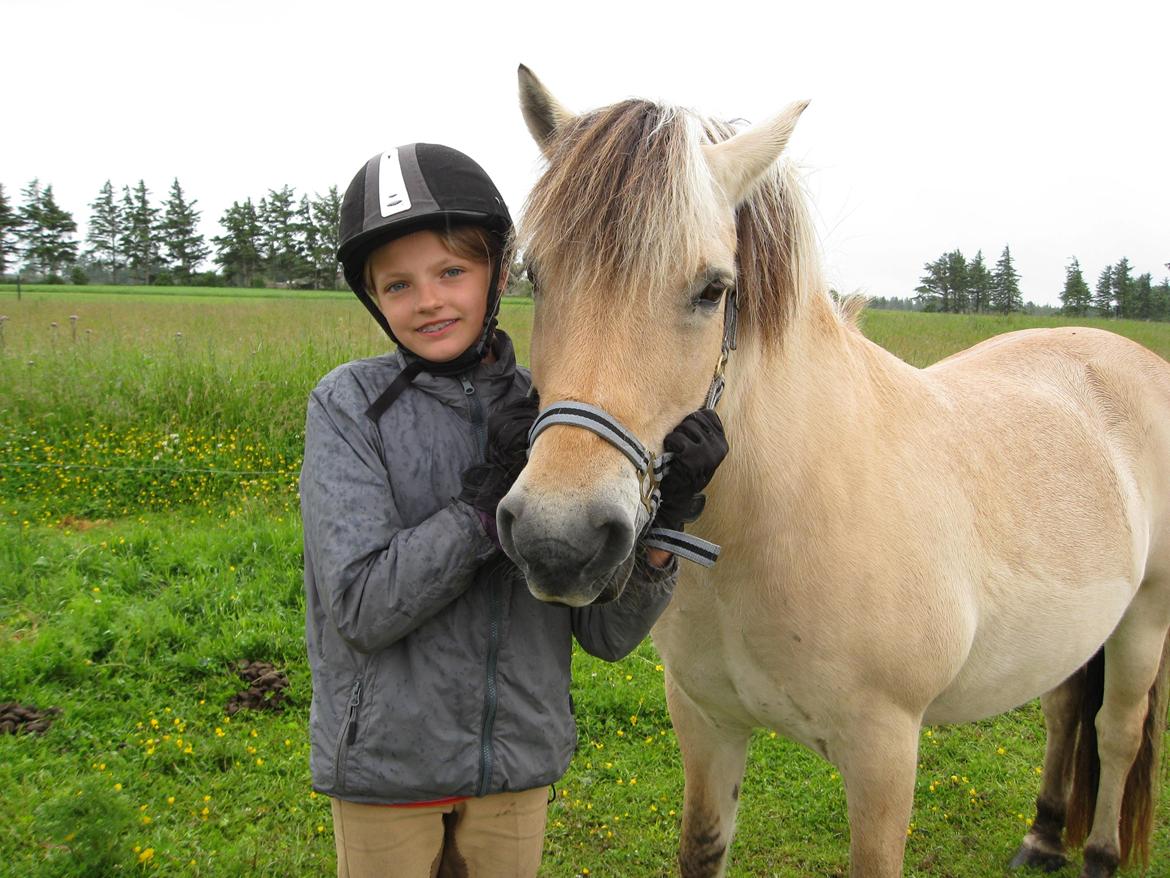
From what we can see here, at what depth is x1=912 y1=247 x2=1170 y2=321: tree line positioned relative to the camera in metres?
30.2

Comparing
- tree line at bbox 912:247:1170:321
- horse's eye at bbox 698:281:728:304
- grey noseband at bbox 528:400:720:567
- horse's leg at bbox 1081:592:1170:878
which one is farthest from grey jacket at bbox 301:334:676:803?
tree line at bbox 912:247:1170:321

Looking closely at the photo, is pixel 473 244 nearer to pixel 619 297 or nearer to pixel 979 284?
pixel 619 297

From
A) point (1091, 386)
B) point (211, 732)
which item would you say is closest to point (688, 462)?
point (1091, 386)

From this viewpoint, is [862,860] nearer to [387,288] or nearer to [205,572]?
[387,288]

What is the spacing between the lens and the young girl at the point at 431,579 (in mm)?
1511

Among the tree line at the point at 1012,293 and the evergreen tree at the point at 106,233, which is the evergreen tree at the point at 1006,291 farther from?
the evergreen tree at the point at 106,233

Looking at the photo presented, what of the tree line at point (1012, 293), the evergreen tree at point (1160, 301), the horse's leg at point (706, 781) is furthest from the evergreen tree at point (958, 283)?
the horse's leg at point (706, 781)

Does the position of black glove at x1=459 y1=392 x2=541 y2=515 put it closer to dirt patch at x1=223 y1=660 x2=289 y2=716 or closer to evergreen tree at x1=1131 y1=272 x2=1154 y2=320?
dirt patch at x1=223 y1=660 x2=289 y2=716

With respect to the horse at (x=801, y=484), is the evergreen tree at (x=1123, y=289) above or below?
above

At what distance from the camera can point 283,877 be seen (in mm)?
2975

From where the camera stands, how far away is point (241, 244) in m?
59.2

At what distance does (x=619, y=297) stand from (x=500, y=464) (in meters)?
0.40

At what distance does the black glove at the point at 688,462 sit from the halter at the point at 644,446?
2 cm

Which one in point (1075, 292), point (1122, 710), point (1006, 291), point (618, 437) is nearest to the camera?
point (618, 437)
